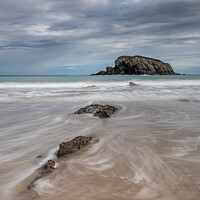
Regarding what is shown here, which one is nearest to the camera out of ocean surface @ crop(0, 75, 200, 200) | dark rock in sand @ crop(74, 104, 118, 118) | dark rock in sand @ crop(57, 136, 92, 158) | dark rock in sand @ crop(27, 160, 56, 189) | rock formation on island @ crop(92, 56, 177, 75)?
ocean surface @ crop(0, 75, 200, 200)

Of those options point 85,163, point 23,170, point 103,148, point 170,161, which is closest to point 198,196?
point 170,161

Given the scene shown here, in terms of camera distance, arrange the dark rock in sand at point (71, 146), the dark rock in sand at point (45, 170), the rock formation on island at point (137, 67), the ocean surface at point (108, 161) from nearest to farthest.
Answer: the ocean surface at point (108, 161) < the dark rock in sand at point (45, 170) < the dark rock in sand at point (71, 146) < the rock formation on island at point (137, 67)

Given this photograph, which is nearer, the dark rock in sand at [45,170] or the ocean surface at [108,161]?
the ocean surface at [108,161]

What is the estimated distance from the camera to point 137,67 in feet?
325

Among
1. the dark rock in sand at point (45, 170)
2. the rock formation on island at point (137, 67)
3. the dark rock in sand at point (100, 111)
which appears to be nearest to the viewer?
the dark rock in sand at point (45, 170)

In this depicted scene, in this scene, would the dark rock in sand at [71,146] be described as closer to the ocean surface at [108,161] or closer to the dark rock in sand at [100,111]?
the ocean surface at [108,161]

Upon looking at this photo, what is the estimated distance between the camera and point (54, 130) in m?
4.69

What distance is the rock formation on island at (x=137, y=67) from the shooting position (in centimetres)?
9931

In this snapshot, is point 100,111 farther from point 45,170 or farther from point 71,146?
point 45,170

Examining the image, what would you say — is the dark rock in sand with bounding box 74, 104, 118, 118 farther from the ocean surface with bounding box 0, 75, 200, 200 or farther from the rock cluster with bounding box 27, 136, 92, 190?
the rock cluster with bounding box 27, 136, 92, 190

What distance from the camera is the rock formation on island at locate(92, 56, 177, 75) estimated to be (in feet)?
326

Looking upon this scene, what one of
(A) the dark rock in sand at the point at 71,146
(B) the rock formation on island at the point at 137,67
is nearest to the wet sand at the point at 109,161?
(A) the dark rock in sand at the point at 71,146

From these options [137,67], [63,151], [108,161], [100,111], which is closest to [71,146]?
[63,151]

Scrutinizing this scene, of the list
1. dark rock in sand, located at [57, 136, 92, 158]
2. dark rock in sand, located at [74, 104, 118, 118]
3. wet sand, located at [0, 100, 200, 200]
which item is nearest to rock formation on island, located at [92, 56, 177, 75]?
dark rock in sand, located at [74, 104, 118, 118]
